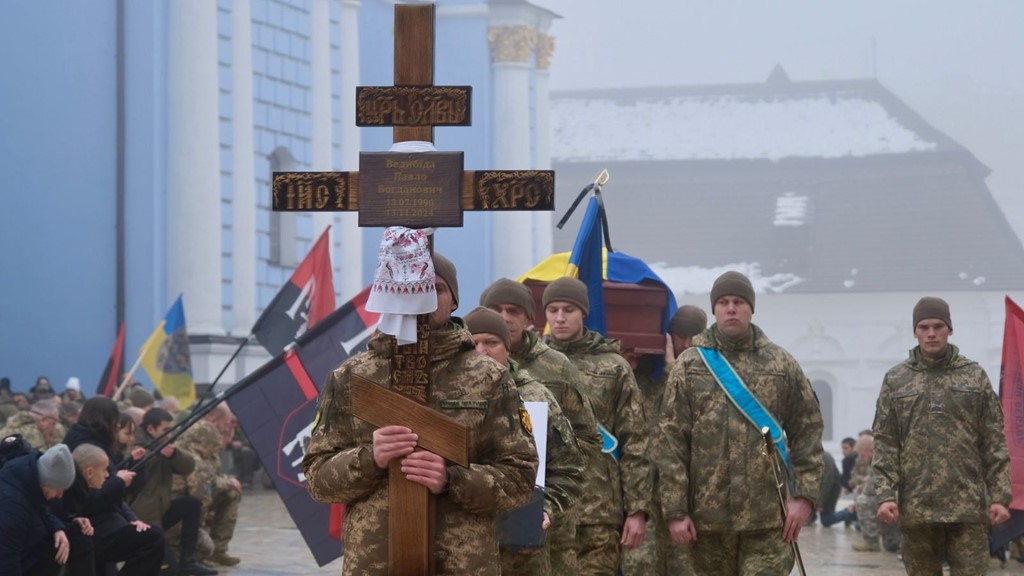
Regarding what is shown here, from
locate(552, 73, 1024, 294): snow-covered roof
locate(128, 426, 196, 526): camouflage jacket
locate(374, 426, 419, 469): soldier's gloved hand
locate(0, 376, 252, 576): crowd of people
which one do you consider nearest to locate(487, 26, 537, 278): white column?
locate(0, 376, 252, 576): crowd of people

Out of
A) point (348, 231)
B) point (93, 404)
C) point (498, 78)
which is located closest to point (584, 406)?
point (93, 404)

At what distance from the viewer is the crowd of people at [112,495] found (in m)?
9.09

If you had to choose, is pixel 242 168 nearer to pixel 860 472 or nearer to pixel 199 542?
pixel 860 472

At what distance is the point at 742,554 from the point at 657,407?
2.17 meters

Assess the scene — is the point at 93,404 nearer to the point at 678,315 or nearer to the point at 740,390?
the point at 678,315

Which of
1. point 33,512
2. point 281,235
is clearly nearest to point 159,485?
point 33,512

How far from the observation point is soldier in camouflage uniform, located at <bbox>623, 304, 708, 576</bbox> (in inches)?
364

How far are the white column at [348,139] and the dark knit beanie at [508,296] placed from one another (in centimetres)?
2130

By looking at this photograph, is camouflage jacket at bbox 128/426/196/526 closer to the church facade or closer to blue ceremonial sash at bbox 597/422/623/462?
blue ceremonial sash at bbox 597/422/623/462

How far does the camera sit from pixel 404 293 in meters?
4.98

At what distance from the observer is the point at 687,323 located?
10188mm

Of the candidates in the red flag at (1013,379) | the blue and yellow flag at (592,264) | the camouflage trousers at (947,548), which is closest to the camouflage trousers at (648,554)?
the blue and yellow flag at (592,264)

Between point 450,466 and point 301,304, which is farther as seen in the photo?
point 301,304

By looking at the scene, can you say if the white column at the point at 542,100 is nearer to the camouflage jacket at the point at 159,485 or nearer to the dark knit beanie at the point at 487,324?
the camouflage jacket at the point at 159,485
